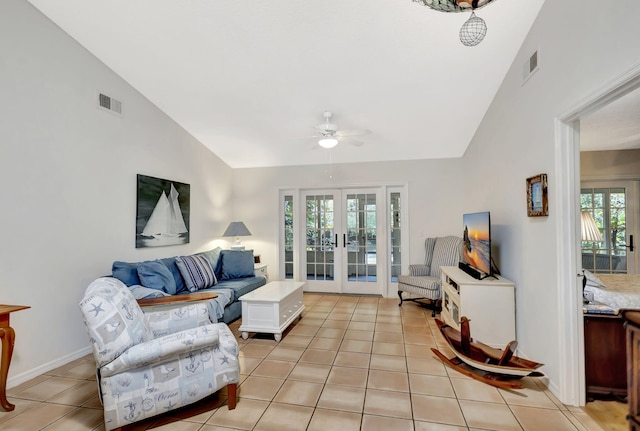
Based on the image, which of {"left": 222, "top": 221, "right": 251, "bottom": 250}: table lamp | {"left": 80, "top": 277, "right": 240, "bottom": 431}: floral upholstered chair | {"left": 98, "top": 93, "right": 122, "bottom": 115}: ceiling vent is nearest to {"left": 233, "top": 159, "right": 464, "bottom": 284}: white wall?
{"left": 222, "top": 221, "right": 251, "bottom": 250}: table lamp

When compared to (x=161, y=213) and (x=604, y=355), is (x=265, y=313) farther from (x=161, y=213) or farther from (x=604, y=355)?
(x=604, y=355)

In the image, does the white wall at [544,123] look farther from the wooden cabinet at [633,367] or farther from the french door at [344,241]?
the french door at [344,241]

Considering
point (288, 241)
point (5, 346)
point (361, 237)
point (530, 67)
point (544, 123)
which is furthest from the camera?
point (288, 241)

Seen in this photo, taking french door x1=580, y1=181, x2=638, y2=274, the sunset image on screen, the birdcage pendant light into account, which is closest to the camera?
the birdcage pendant light

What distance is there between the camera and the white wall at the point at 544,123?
67.7 inches

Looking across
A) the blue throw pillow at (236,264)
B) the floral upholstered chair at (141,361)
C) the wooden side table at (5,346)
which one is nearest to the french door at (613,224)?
the blue throw pillow at (236,264)

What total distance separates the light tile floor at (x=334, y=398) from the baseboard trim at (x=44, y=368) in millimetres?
53

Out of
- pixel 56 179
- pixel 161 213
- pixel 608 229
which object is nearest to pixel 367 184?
pixel 161 213

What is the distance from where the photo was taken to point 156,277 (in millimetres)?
3225

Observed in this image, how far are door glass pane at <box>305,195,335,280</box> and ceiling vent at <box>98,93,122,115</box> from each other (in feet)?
10.3

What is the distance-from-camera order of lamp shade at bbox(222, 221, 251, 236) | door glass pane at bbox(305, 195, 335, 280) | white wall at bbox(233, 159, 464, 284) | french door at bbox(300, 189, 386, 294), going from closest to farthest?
white wall at bbox(233, 159, 464, 284) → lamp shade at bbox(222, 221, 251, 236) → french door at bbox(300, 189, 386, 294) → door glass pane at bbox(305, 195, 335, 280)

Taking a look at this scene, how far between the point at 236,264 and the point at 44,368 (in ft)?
7.52

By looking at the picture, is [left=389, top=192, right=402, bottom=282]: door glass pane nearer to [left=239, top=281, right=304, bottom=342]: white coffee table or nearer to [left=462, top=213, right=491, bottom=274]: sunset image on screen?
[left=462, top=213, right=491, bottom=274]: sunset image on screen

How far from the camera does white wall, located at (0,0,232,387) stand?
2.41m
